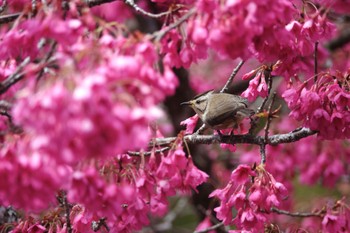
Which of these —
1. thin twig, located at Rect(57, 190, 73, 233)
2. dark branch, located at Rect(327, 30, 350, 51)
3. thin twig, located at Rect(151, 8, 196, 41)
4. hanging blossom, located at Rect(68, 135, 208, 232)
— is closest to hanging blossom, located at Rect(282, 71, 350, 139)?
hanging blossom, located at Rect(68, 135, 208, 232)

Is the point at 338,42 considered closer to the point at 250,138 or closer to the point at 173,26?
the point at 250,138

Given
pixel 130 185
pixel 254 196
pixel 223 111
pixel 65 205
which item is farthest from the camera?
pixel 223 111

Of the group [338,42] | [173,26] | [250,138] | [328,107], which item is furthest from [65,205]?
[338,42]

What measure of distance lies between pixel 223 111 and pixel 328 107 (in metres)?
0.50

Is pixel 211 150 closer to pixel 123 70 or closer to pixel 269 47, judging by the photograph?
pixel 269 47

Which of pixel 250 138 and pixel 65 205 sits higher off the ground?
pixel 65 205

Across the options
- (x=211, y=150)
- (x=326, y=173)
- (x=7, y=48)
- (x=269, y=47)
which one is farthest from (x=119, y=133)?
(x=211, y=150)

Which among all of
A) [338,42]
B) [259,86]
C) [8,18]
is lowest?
[338,42]

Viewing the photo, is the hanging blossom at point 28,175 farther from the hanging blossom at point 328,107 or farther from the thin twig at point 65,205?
the hanging blossom at point 328,107

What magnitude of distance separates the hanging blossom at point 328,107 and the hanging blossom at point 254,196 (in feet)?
1.11

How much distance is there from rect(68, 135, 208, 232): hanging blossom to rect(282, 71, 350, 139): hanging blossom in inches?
23.9

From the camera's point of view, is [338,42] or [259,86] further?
[338,42]

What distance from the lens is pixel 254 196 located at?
8.71 ft

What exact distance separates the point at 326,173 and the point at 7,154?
12.4 feet
